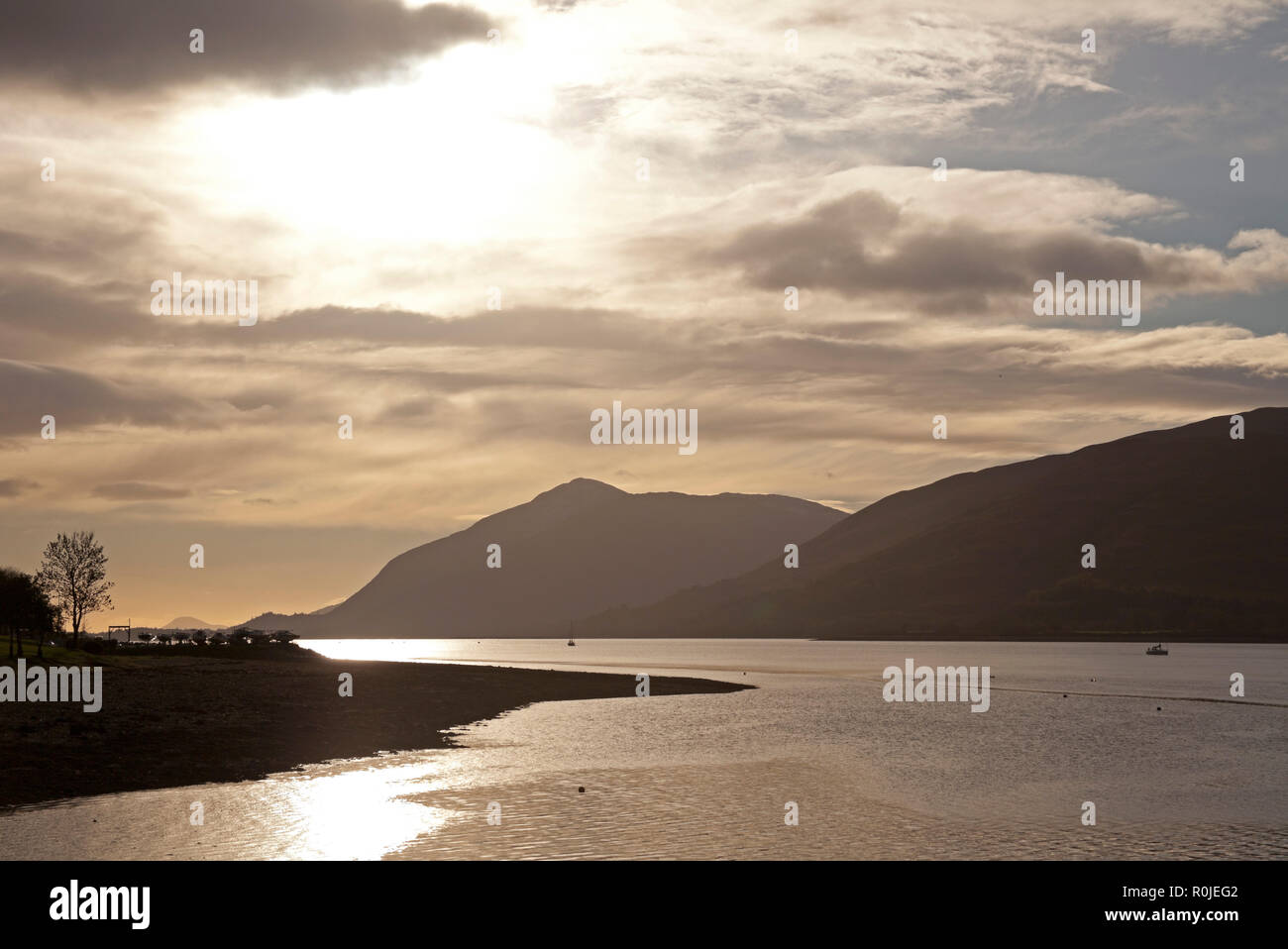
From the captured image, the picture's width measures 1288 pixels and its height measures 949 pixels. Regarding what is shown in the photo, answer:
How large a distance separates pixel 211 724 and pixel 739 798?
34.8 m

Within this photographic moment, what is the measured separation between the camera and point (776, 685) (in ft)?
509

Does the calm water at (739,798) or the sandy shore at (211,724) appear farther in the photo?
the sandy shore at (211,724)

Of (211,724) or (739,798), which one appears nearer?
(739,798)

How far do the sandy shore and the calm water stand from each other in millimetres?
3231

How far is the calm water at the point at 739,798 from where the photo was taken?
3794 centimetres

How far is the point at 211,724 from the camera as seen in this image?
217 feet

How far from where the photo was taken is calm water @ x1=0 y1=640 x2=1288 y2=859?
37.9 meters

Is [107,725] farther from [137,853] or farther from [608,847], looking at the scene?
[608,847]

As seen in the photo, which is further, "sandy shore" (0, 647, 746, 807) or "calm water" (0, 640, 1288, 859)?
"sandy shore" (0, 647, 746, 807)

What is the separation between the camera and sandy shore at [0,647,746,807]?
49.3 meters

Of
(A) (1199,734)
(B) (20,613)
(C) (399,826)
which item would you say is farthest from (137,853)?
(B) (20,613)

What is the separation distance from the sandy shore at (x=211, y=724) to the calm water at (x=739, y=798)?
3231 millimetres

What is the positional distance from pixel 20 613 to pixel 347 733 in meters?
89.9

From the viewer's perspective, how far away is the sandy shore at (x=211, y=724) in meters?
49.3
